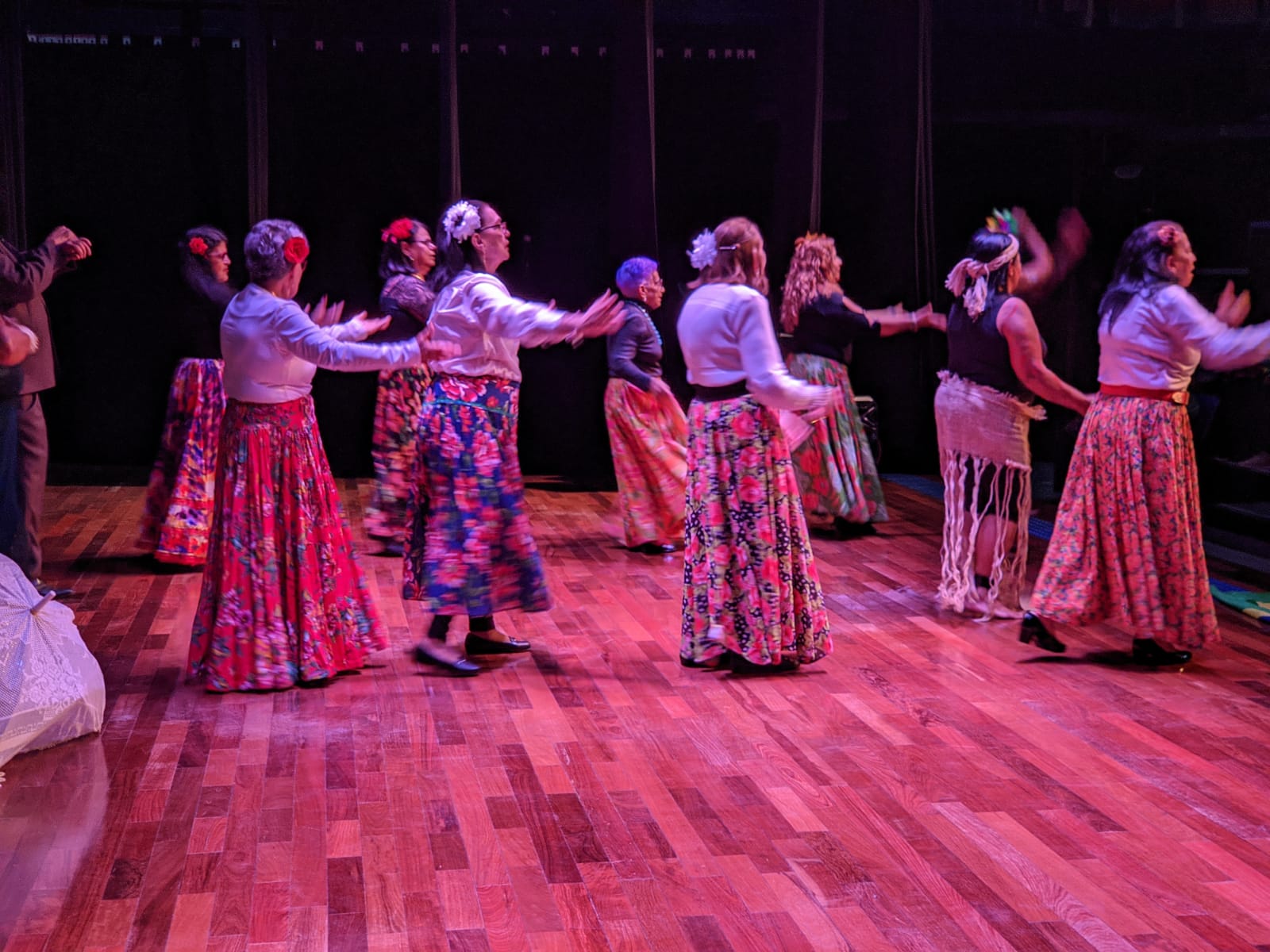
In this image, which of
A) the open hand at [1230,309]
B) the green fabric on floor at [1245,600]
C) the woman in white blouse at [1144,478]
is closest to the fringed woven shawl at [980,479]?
the woman in white blouse at [1144,478]

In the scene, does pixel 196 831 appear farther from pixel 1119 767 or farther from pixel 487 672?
pixel 1119 767

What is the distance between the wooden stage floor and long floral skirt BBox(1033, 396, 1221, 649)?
0.66 ft

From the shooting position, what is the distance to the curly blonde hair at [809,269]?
21.2ft

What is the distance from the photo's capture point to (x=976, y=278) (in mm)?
4863

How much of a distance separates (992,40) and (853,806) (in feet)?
22.7

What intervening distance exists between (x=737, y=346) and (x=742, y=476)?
409 millimetres

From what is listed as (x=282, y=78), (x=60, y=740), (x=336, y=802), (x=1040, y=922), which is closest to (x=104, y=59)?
(x=282, y=78)

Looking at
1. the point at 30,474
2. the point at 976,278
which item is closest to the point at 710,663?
the point at 976,278

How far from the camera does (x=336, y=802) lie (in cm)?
330

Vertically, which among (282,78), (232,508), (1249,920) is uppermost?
(282,78)

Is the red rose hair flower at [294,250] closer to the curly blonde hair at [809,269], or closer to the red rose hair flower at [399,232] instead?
the red rose hair flower at [399,232]

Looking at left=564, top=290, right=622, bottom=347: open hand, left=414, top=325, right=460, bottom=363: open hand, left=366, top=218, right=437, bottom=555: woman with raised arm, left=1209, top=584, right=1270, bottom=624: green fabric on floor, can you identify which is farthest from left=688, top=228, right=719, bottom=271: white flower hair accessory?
left=1209, top=584, right=1270, bottom=624: green fabric on floor

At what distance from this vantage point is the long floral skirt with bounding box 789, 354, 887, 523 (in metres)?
6.78

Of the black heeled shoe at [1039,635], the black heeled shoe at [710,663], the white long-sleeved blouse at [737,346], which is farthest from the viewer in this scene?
the black heeled shoe at [1039,635]
